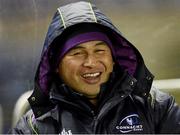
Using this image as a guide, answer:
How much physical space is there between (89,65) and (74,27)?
0.48ft

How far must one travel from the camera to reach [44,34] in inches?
81.8

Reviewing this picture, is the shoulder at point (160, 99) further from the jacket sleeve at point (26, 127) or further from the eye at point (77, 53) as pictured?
the jacket sleeve at point (26, 127)

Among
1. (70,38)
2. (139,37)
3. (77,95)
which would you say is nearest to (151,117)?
A: (77,95)

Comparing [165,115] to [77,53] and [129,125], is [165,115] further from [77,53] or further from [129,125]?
[77,53]

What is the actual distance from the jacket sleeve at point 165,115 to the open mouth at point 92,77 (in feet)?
0.76

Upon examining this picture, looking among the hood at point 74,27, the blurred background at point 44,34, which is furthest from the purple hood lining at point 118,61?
the blurred background at point 44,34

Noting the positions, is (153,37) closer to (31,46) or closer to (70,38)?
(31,46)

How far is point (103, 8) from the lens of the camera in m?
2.08

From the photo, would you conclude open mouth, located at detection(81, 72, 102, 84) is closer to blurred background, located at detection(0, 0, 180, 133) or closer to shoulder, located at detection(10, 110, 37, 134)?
shoulder, located at detection(10, 110, 37, 134)

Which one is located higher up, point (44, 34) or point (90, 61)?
point (44, 34)

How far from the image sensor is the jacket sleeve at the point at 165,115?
4.97ft

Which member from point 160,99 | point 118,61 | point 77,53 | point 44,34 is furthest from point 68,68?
point 44,34

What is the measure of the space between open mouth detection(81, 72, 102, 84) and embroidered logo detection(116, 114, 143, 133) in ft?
0.59

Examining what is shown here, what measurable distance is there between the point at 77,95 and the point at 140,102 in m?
0.23
